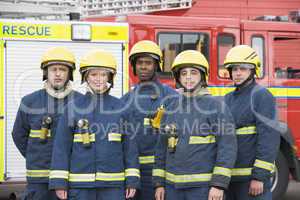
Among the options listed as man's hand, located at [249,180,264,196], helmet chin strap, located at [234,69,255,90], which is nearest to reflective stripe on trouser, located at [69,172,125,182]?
man's hand, located at [249,180,264,196]

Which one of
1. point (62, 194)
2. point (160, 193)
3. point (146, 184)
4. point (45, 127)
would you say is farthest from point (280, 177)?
point (62, 194)

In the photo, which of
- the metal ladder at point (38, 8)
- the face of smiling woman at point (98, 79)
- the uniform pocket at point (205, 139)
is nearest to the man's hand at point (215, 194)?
the uniform pocket at point (205, 139)

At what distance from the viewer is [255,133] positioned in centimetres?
409

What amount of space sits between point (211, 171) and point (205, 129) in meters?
0.31

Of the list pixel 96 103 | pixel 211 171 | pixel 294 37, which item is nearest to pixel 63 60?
pixel 96 103

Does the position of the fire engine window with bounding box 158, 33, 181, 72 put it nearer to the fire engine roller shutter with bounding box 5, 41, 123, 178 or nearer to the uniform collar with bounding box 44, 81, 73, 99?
the fire engine roller shutter with bounding box 5, 41, 123, 178

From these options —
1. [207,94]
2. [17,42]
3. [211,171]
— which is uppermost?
[17,42]

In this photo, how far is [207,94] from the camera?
386 centimetres

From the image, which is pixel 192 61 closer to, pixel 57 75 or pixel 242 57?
pixel 242 57

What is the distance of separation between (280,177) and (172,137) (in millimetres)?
3150

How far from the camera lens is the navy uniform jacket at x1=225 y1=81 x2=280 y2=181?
13.0 ft

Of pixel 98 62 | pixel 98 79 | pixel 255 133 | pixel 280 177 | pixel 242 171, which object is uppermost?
pixel 98 62

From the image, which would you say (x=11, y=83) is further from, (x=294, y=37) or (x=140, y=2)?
(x=294, y=37)

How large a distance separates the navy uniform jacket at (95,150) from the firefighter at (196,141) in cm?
29
